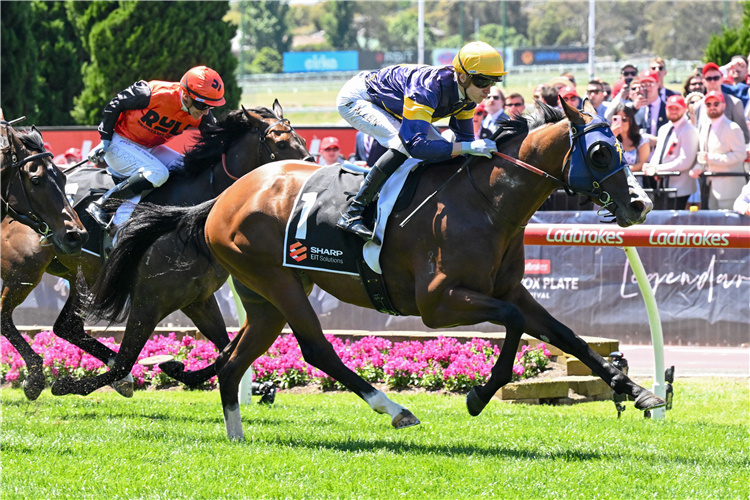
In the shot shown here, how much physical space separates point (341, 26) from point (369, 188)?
80.1m

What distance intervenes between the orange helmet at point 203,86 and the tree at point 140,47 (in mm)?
15188

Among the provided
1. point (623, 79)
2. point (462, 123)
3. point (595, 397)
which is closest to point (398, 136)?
point (462, 123)

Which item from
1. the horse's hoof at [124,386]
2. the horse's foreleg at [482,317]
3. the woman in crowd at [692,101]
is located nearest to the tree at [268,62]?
the woman in crowd at [692,101]

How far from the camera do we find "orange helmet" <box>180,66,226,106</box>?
23.9 ft

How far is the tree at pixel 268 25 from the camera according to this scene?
278 ft

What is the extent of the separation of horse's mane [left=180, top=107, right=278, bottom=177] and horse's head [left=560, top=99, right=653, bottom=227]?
3.23 m

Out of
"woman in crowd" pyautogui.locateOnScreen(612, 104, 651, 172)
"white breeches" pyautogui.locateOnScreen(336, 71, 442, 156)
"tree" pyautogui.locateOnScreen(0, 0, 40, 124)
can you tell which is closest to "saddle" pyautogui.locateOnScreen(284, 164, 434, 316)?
"white breeches" pyautogui.locateOnScreen(336, 71, 442, 156)

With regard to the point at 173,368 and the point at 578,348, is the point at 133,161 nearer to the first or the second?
the point at 173,368

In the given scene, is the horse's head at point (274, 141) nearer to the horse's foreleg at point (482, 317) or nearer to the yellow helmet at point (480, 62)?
the yellow helmet at point (480, 62)

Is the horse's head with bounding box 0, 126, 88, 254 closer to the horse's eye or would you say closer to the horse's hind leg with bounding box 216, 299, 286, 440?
the horse's hind leg with bounding box 216, 299, 286, 440

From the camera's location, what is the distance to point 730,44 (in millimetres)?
16234

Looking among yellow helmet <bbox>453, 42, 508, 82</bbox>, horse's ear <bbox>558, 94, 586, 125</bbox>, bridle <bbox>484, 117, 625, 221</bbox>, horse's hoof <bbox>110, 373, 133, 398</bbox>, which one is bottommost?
horse's hoof <bbox>110, 373, 133, 398</bbox>

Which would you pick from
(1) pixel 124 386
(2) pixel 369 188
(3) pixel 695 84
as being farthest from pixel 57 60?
(2) pixel 369 188

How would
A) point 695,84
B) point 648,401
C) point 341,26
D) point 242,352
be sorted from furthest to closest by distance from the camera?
point 341,26, point 695,84, point 242,352, point 648,401
